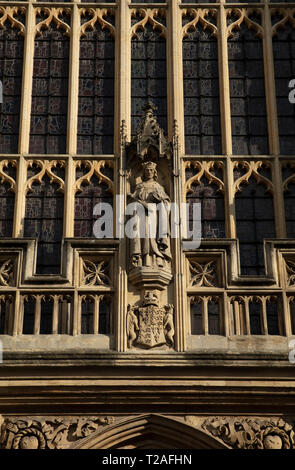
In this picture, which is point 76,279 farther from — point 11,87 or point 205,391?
point 11,87

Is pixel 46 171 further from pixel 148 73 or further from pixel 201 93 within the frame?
pixel 201 93

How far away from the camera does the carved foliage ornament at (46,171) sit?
1434cm

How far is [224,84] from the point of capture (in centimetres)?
1507

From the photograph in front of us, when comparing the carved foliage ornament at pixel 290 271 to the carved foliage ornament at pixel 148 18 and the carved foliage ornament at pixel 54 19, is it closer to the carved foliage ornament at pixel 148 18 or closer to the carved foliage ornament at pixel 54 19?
the carved foliage ornament at pixel 148 18

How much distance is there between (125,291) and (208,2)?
575 centimetres

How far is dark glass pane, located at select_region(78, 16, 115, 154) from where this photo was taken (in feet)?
48.3

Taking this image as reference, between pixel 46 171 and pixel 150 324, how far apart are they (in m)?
3.37

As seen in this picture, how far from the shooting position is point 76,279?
1256 centimetres

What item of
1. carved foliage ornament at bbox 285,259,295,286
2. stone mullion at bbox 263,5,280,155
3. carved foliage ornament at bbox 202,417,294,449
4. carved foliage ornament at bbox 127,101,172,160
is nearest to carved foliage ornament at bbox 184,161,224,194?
stone mullion at bbox 263,5,280,155

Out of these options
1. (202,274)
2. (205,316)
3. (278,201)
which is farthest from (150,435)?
(278,201)

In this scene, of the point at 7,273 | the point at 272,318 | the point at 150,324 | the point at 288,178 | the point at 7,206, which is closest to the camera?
the point at 150,324

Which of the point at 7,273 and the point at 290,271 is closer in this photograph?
the point at 7,273

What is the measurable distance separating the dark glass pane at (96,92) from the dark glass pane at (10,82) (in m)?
0.95

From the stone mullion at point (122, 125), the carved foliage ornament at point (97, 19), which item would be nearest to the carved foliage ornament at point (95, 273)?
the stone mullion at point (122, 125)
